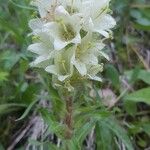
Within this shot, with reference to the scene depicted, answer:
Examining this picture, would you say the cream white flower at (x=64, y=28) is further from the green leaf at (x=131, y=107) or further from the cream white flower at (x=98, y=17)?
the green leaf at (x=131, y=107)

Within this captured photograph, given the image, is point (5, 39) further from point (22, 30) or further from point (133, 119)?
point (133, 119)

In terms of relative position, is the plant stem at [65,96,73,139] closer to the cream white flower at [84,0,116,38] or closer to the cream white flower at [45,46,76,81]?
the cream white flower at [45,46,76,81]

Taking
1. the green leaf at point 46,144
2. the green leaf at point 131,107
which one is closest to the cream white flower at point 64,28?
the green leaf at point 46,144

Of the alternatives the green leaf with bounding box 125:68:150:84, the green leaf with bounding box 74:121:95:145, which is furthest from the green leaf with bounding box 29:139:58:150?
the green leaf with bounding box 125:68:150:84

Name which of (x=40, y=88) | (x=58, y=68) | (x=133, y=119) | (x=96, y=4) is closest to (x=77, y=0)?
(x=96, y=4)

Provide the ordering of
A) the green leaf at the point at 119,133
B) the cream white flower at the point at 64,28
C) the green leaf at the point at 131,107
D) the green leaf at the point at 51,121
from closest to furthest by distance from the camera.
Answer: the cream white flower at the point at 64,28, the green leaf at the point at 51,121, the green leaf at the point at 119,133, the green leaf at the point at 131,107

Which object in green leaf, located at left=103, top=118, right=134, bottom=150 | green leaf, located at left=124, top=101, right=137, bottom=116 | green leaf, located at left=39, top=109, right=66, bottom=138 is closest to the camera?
green leaf, located at left=39, top=109, right=66, bottom=138
